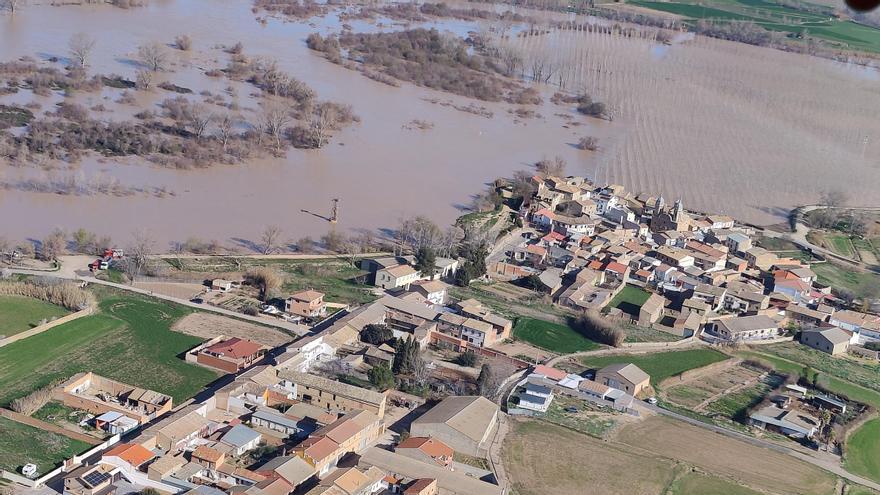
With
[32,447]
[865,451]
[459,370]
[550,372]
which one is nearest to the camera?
[32,447]

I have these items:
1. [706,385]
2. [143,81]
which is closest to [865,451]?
[706,385]

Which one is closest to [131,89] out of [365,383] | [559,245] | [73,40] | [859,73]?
[73,40]

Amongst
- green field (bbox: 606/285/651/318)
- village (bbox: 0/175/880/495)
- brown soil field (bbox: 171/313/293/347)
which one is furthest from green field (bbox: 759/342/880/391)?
brown soil field (bbox: 171/313/293/347)

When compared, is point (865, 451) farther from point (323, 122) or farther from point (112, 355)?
point (323, 122)

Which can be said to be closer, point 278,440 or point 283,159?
point 278,440

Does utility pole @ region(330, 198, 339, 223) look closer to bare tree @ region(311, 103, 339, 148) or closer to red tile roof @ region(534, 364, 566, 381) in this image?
bare tree @ region(311, 103, 339, 148)
